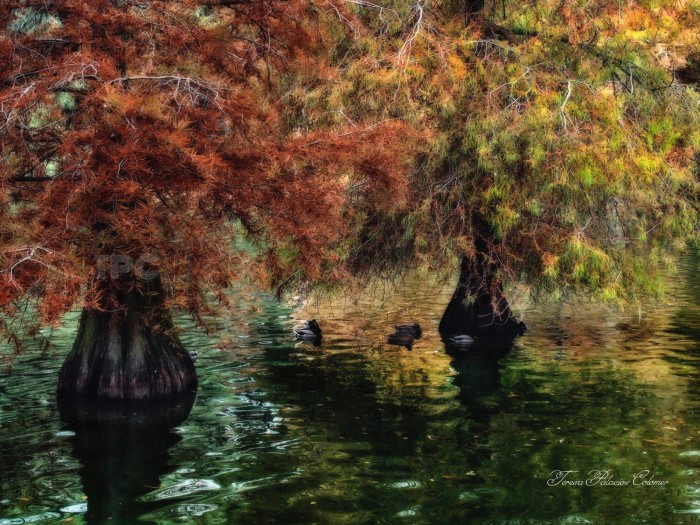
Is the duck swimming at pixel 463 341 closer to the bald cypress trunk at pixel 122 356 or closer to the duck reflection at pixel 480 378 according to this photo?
the duck reflection at pixel 480 378

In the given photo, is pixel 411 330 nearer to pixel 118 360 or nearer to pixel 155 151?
pixel 118 360

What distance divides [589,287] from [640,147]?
8.78 feet

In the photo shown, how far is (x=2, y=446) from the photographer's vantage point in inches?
502

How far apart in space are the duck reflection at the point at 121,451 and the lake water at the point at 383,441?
4cm

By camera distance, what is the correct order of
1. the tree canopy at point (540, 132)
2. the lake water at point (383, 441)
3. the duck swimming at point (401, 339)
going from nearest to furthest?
the lake water at point (383, 441), the tree canopy at point (540, 132), the duck swimming at point (401, 339)

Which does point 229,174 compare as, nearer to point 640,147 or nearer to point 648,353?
point 640,147

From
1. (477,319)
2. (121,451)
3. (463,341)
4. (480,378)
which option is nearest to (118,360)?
(121,451)

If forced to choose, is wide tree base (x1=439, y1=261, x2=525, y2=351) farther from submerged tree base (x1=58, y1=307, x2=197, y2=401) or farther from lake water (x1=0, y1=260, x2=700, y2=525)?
submerged tree base (x1=58, y1=307, x2=197, y2=401)

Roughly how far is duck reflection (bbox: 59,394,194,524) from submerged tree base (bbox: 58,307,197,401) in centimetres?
26

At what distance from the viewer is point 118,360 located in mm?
15016

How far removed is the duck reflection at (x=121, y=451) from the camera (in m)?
10.6

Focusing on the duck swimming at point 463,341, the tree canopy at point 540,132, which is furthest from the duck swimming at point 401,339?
the tree canopy at point 540,132

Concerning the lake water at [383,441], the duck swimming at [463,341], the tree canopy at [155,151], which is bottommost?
the lake water at [383,441]

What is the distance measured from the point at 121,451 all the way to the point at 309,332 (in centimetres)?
850
